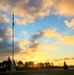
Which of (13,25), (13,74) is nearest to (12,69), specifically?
(13,74)

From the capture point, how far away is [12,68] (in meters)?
132

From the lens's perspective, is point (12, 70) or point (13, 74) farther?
point (12, 70)

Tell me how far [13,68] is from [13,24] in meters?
23.1

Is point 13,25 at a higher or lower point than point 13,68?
higher

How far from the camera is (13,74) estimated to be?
387 feet

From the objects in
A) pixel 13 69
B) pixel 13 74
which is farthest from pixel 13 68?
pixel 13 74

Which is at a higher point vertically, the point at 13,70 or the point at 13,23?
the point at 13,23

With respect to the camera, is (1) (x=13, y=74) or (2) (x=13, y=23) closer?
(1) (x=13, y=74)

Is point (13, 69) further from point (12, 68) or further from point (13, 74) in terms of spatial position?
point (13, 74)

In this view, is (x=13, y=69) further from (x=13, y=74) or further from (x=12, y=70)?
(x=13, y=74)

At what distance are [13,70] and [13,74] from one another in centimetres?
1318

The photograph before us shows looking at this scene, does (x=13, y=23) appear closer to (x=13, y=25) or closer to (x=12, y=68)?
(x=13, y=25)

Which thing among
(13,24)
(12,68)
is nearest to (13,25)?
(13,24)

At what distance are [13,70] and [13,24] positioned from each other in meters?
23.8
